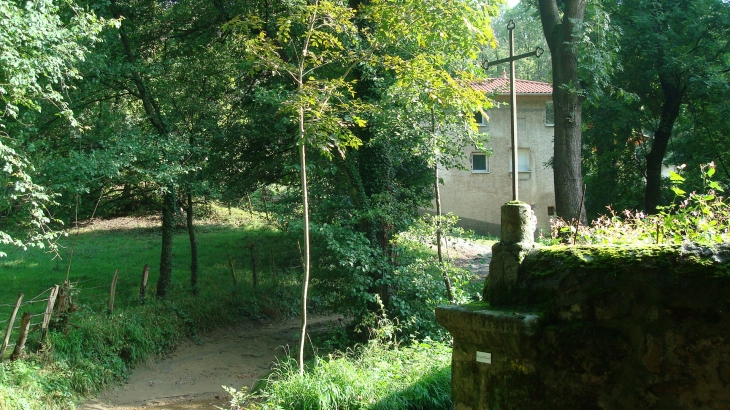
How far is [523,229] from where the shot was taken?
474 centimetres

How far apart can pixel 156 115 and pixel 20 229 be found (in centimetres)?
455

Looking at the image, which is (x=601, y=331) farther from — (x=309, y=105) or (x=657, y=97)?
(x=657, y=97)

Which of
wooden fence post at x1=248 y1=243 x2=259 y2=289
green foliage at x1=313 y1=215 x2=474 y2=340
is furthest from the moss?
wooden fence post at x1=248 y1=243 x2=259 y2=289

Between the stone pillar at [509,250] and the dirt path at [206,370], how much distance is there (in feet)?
17.3

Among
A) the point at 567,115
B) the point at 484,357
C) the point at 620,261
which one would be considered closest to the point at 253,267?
the point at 567,115

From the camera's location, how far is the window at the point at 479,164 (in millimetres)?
29547

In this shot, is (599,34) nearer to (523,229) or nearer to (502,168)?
(523,229)

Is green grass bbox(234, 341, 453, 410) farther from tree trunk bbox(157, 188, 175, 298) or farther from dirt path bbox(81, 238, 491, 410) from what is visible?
tree trunk bbox(157, 188, 175, 298)

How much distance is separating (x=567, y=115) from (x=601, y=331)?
35.9ft

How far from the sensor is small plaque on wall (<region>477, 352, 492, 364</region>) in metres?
4.54

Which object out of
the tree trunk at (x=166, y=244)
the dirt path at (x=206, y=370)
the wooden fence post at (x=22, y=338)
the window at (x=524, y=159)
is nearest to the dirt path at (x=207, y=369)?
the dirt path at (x=206, y=370)

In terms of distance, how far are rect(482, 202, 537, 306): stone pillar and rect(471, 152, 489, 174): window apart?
986 inches

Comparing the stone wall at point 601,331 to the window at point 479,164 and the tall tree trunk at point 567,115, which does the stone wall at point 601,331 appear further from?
the window at point 479,164

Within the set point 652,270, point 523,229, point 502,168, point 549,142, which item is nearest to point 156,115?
point 523,229
